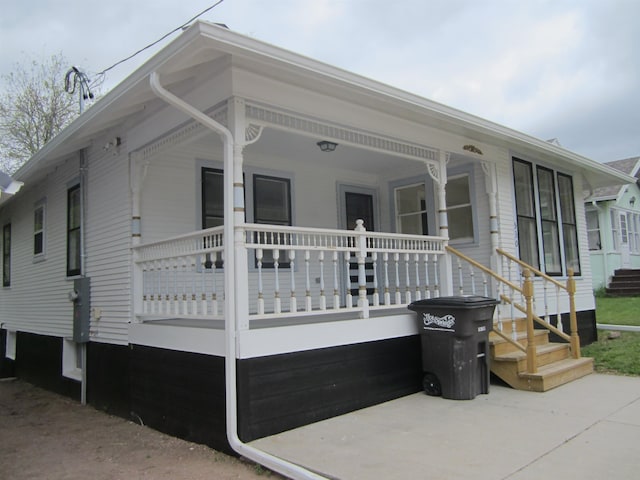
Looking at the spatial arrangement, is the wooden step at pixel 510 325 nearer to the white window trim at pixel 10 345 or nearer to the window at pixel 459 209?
the window at pixel 459 209

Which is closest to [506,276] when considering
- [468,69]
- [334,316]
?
[334,316]

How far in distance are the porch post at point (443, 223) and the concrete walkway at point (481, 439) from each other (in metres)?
1.48

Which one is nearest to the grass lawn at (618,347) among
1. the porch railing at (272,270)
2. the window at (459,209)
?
the window at (459,209)

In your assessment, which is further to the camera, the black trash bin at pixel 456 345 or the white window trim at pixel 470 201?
the white window trim at pixel 470 201

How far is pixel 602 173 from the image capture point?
9.94 meters

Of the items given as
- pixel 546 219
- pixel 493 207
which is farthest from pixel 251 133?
pixel 546 219

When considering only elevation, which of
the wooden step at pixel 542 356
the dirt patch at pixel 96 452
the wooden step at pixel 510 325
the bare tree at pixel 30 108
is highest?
the bare tree at pixel 30 108

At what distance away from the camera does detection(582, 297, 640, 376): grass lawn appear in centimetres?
702

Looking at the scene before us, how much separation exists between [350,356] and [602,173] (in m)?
7.31

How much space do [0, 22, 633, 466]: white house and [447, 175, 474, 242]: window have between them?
0.02 m

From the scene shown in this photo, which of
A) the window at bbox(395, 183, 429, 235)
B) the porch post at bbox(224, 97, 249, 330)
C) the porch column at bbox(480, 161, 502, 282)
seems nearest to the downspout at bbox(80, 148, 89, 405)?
the porch post at bbox(224, 97, 249, 330)

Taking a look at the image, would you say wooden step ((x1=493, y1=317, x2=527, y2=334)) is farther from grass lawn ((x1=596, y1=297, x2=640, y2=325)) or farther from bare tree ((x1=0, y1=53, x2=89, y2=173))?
bare tree ((x1=0, y1=53, x2=89, y2=173))

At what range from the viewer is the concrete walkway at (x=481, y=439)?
358 centimetres

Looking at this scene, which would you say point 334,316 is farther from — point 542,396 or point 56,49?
point 56,49
